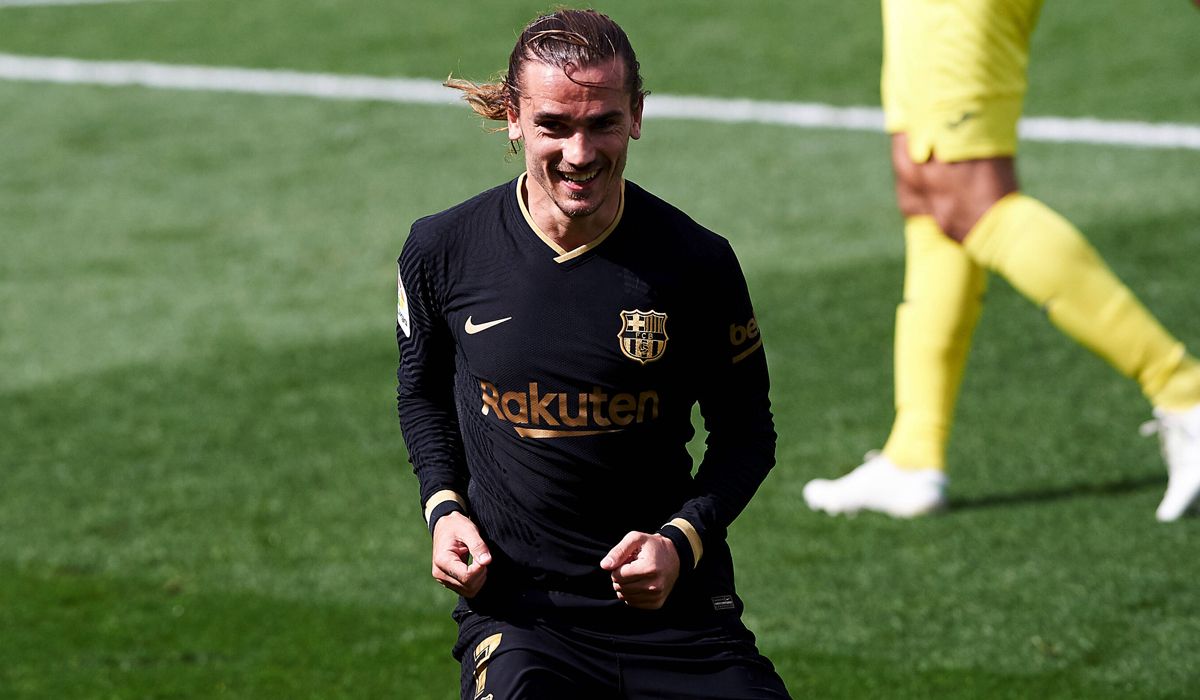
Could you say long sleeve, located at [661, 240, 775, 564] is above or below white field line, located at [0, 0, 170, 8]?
above

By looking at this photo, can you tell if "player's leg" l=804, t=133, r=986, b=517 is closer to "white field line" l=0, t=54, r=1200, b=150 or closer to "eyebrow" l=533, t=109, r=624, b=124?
"eyebrow" l=533, t=109, r=624, b=124

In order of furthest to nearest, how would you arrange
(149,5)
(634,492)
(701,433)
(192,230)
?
(149,5) < (192,230) < (701,433) < (634,492)

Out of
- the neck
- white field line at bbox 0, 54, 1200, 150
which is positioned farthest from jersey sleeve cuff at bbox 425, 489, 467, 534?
white field line at bbox 0, 54, 1200, 150

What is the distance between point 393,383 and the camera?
24.2ft

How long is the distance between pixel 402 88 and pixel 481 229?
9.77 meters

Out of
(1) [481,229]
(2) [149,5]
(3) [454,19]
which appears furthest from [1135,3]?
(1) [481,229]

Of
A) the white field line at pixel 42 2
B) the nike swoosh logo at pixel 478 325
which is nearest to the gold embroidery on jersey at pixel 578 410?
the nike swoosh logo at pixel 478 325

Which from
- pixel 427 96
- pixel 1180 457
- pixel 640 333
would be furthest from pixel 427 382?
pixel 427 96

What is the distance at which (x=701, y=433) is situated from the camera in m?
6.64

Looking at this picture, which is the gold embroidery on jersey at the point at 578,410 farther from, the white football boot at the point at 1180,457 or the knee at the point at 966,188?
the white football boot at the point at 1180,457

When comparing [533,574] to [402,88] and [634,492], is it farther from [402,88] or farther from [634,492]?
[402,88]

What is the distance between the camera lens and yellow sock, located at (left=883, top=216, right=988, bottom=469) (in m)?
5.73

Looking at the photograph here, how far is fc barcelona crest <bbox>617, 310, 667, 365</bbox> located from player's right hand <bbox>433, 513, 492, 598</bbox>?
16.9 inches

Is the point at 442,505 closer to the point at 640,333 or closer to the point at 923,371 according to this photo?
the point at 640,333
